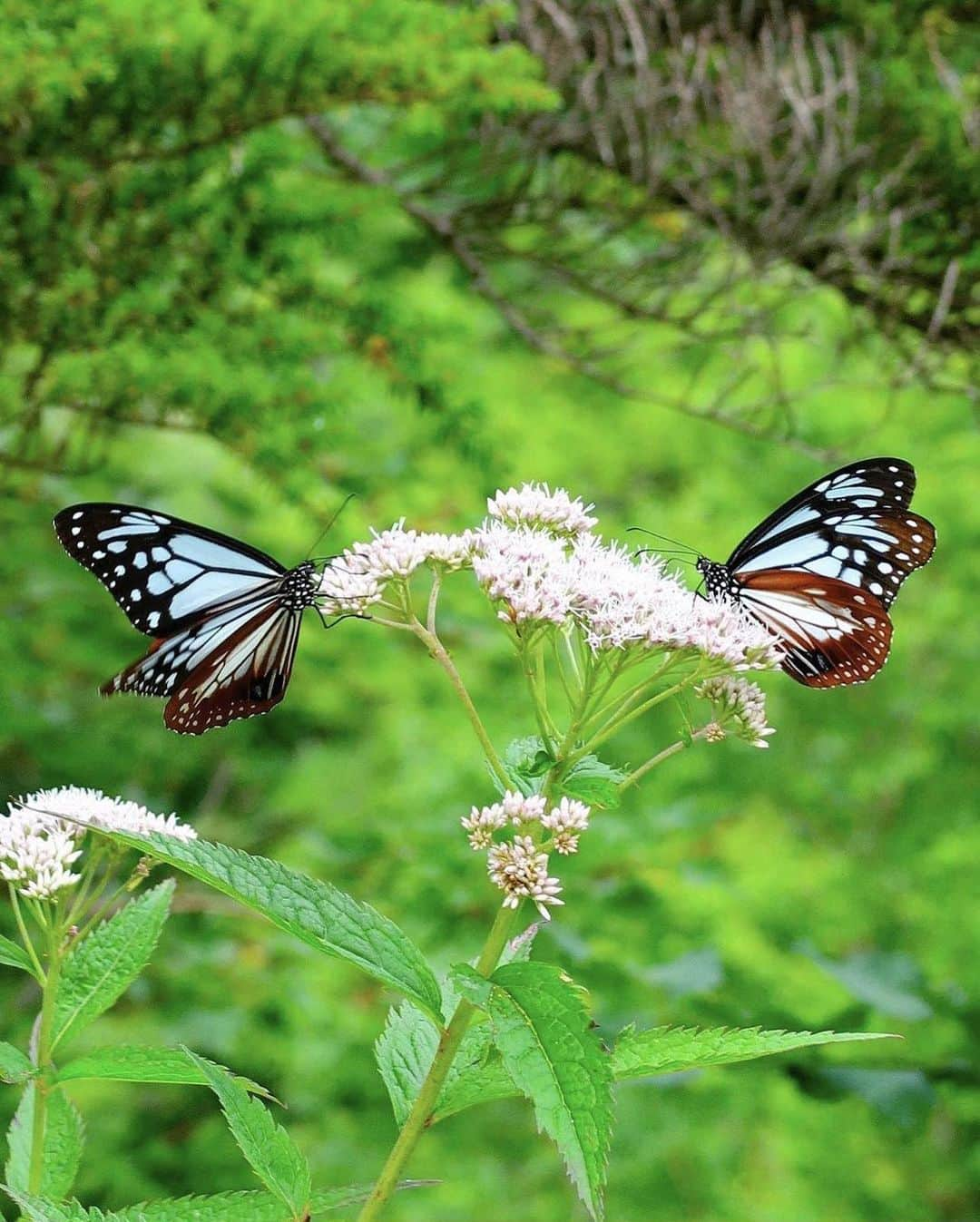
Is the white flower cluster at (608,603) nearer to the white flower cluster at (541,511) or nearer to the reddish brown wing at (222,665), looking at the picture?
the white flower cluster at (541,511)

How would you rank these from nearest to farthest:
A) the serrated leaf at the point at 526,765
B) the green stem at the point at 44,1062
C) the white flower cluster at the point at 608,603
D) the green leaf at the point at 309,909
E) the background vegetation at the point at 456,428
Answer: the green leaf at the point at 309,909 → the green stem at the point at 44,1062 → the serrated leaf at the point at 526,765 → the white flower cluster at the point at 608,603 → the background vegetation at the point at 456,428

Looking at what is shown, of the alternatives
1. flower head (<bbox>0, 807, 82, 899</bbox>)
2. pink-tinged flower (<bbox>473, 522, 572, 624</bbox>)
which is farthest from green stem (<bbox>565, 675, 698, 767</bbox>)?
flower head (<bbox>0, 807, 82, 899</bbox>)

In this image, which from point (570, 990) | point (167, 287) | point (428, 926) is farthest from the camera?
point (428, 926)

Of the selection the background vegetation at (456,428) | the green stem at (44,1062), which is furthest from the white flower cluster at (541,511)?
the background vegetation at (456,428)

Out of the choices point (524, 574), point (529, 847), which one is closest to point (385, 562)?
point (524, 574)

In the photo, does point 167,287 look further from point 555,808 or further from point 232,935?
point 232,935

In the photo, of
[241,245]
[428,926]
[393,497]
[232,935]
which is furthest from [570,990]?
[232,935]
